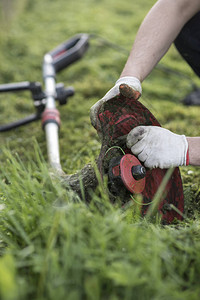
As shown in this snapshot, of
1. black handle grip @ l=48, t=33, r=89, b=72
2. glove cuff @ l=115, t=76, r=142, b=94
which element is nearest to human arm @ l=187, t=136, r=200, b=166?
glove cuff @ l=115, t=76, r=142, b=94

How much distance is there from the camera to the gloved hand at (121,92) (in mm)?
1687

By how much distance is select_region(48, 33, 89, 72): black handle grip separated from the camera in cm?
370

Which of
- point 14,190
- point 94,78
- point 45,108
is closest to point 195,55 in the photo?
point 45,108

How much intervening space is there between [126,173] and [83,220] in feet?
1.34

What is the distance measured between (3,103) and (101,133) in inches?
93.4

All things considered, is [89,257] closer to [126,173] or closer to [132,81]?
[126,173]

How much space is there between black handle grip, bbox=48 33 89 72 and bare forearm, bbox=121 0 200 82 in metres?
1.72

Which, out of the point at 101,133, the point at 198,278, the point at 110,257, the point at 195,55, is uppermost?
the point at 195,55

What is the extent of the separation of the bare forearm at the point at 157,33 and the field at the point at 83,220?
25.6 inches

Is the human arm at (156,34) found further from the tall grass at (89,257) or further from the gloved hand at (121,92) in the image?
the tall grass at (89,257)

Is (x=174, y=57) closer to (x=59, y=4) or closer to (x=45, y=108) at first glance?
(x=45, y=108)

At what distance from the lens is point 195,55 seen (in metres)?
2.39

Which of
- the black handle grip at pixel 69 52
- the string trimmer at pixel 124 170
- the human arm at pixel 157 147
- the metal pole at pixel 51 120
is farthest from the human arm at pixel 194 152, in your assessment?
the black handle grip at pixel 69 52

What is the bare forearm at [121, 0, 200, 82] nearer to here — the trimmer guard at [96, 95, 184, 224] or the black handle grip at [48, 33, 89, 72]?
the trimmer guard at [96, 95, 184, 224]
